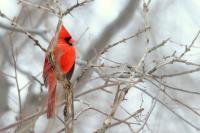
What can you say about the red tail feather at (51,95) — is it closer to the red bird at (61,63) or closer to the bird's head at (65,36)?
the red bird at (61,63)

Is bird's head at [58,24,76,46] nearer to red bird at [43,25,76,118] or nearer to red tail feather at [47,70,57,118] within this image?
red bird at [43,25,76,118]

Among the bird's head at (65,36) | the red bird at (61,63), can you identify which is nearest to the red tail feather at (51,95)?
the red bird at (61,63)

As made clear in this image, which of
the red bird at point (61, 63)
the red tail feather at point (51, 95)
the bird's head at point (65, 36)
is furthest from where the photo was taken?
the bird's head at point (65, 36)

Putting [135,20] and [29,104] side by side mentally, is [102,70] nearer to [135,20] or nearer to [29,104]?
[29,104]

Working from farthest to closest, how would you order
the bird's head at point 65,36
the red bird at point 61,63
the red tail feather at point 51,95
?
the bird's head at point 65,36
the red bird at point 61,63
the red tail feather at point 51,95

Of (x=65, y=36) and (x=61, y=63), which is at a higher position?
(x=65, y=36)

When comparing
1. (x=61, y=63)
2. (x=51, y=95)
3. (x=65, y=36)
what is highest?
(x=65, y=36)

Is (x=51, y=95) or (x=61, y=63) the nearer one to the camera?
(x=51, y=95)

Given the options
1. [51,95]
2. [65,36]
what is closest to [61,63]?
[65,36]

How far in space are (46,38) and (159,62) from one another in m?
2.95

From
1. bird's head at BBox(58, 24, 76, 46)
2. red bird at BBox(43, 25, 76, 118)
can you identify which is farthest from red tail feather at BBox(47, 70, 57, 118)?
bird's head at BBox(58, 24, 76, 46)

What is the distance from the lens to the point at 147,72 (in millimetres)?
3553

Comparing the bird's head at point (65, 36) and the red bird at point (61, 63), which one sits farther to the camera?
the bird's head at point (65, 36)

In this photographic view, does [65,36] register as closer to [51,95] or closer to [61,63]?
[61,63]
